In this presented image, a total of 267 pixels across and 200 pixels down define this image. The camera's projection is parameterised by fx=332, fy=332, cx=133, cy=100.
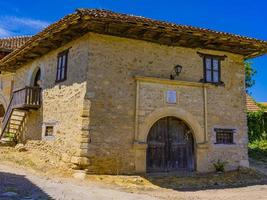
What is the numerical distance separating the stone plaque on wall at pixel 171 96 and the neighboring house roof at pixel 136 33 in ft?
5.78

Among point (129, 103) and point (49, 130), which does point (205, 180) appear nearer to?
point (129, 103)

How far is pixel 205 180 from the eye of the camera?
1080cm

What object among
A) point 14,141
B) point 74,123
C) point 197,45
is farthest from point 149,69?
point 14,141

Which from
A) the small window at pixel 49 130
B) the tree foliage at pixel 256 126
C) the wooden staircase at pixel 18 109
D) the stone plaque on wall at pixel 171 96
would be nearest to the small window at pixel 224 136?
the stone plaque on wall at pixel 171 96

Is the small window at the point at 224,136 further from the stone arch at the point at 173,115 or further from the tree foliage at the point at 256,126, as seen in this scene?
the tree foliage at the point at 256,126

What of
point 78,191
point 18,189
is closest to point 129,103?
point 78,191

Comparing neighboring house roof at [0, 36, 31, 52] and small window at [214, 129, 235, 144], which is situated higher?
neighboring house roof at [0, 36, 31, 52]

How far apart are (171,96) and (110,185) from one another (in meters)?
3.92

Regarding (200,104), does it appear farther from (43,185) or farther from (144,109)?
(43,185)

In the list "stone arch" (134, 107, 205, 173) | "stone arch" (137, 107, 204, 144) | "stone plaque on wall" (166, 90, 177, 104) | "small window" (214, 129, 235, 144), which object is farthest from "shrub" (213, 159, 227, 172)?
"stone plaque on wall" (166, 90, 177, 104)

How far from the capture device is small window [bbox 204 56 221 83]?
12.5 metres

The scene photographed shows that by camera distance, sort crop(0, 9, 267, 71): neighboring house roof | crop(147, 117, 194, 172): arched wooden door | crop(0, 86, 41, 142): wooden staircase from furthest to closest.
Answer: crop(0, 86, 41, 142): wooden staircase → crop(147, 117, 194, 172): arched wooden door → crop(0, 9, 267, 71): neighboring house roof

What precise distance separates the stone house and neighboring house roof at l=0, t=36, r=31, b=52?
23.9ft

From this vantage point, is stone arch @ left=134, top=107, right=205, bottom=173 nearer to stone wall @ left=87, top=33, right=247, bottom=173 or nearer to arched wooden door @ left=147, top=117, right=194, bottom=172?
stone wall @ left=87, top=33, right=247, bottom=173
